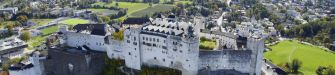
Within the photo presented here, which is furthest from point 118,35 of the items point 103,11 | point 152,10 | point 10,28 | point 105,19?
point 103,11

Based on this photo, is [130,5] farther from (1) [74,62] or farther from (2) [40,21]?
(1) [74,62]

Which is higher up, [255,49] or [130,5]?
[255,49]

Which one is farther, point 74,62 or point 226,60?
point 74,62

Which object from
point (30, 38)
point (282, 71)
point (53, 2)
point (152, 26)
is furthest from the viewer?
point (53, 2)

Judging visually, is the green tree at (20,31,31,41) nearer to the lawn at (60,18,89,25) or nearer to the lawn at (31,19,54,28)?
the lawn at (31,19,54,28)

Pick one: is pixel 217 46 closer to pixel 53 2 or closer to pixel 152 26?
pixel 152 26

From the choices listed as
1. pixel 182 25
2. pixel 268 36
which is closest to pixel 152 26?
pixel 182 25

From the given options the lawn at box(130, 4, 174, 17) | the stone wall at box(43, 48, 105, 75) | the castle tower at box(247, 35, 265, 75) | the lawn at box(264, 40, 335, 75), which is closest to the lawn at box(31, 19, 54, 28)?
the lawn at box(130, 4, 174, 17)

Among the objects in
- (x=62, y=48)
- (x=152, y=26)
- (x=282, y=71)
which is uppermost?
(x=152, y=26)
